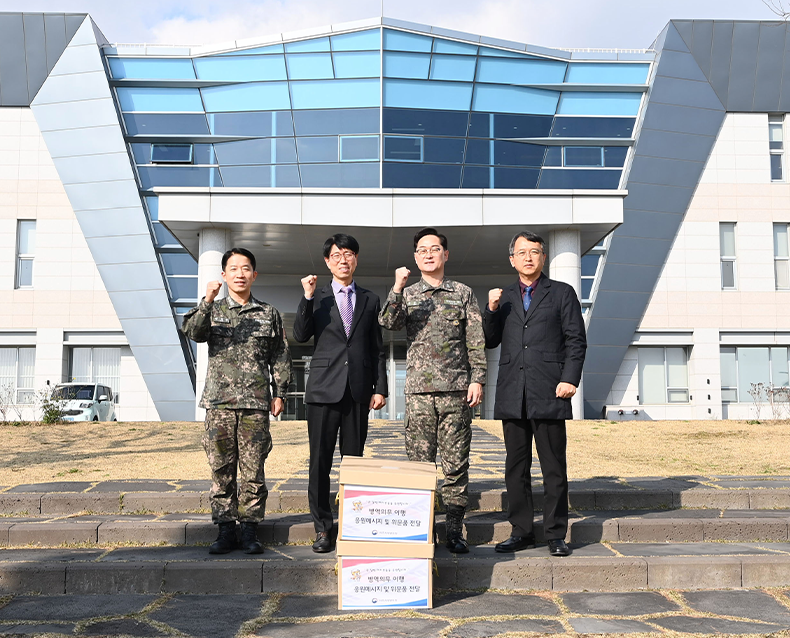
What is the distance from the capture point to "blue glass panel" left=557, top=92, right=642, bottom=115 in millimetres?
Result: 23141

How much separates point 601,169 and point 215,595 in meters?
21.2

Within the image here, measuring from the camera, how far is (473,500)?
605 centimetres

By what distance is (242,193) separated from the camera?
17.0 m

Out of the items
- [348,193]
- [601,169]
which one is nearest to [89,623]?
[348,193]

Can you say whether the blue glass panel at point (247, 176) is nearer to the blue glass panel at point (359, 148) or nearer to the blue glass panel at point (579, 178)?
the blue glass panel at point (359, 148)

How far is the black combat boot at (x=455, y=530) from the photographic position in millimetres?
4832

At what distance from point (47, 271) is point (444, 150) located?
13454 mm

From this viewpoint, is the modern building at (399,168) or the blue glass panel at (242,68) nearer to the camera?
the modern building at (399,168)

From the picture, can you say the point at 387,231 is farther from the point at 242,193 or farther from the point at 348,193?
the point at 242,193

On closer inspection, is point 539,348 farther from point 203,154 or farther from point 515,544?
point 203,154

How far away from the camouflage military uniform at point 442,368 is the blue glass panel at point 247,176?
17.2 m

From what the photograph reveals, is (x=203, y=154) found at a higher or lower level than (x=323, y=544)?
higher

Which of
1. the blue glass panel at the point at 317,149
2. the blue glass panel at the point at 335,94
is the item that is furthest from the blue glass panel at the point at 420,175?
the blue glass panel at the point at 335,94

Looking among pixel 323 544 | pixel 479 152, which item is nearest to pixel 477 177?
pixel 479 152
